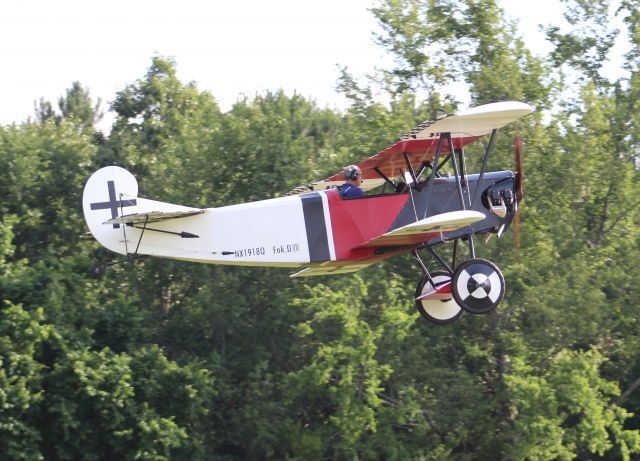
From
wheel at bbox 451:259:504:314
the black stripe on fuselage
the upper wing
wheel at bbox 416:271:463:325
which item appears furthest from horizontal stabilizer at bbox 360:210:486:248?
wheel at bbox 416:271:463:325

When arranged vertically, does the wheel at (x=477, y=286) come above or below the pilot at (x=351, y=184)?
below

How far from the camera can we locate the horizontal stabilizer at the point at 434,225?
11.7m

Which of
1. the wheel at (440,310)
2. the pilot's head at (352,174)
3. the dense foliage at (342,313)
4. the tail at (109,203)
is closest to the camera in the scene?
the tail at (109,203)

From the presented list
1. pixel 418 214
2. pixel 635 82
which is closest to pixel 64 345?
pixel 418 214

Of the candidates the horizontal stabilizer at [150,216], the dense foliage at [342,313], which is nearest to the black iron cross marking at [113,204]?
the horizontal stabilizer at [150,216]

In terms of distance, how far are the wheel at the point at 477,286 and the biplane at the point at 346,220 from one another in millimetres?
12

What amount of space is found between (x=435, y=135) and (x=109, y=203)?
4004 mm

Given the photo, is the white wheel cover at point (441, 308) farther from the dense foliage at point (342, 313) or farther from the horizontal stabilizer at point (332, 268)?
the dense foliage at point (342, 313)

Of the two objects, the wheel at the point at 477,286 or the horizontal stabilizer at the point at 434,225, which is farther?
the wheel at the point at 477,286

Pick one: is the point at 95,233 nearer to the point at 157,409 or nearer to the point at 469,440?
the point at 157,409

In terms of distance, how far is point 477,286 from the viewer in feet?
42.3

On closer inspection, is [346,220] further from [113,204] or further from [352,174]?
[113,204]

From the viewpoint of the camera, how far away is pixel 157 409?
66.4 ft

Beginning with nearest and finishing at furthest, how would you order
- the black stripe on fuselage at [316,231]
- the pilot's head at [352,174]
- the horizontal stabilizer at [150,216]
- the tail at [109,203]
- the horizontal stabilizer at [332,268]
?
the horizontal stabilizer at [150,216] → the tail at [109,203] → the black stripe on fuselage at [316,231] → the pilot's head at [352,174] → the horizontal stabilizer at [332,268]
